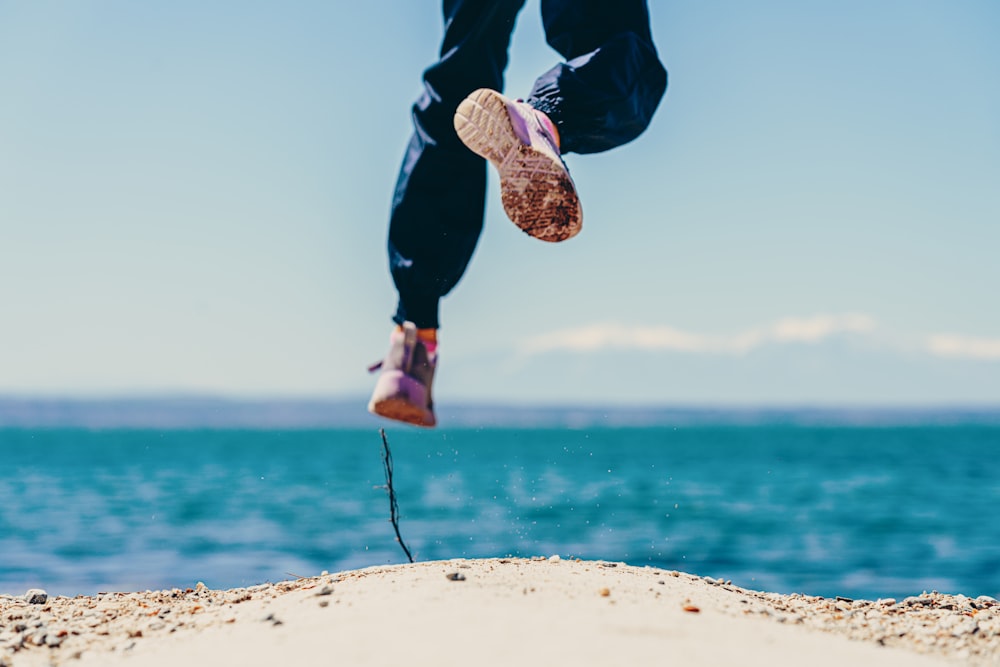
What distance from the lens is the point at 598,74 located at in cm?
343

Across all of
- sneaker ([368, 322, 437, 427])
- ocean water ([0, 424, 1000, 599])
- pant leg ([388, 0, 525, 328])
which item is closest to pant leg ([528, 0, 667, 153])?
pant leg ([388, 0, 525, 328])

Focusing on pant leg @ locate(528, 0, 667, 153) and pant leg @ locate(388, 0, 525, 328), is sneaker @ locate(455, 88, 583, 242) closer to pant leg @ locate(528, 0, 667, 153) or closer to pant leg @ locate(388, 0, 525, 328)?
pant leg @ locate(528, 0, 667, 153)

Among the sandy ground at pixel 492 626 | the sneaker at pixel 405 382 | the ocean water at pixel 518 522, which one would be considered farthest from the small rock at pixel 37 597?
the sneaker at pixel 405 382

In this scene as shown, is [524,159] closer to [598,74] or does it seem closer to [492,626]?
[598,74]

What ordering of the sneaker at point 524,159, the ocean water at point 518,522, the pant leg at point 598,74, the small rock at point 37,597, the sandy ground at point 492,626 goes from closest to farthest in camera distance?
the sandy ground at point 492,626 → the sneaker at point 524,159 → the pant leg at point 598,74 → the small rock at point 37,597 → the ocean water at point 518,522

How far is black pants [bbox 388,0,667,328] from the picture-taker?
3486 mm

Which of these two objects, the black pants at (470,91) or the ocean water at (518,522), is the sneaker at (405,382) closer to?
the black pants at (470,91)

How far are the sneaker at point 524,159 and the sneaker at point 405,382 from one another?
596 mm

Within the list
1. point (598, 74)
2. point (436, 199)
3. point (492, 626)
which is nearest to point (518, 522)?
point (436, 199)

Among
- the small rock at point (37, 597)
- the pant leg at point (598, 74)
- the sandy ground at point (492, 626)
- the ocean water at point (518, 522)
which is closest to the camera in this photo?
the sandy ground at point (492, 626)

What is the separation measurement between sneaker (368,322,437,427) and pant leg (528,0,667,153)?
901mm

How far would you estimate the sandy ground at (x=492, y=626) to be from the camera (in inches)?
110

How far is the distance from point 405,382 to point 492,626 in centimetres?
105

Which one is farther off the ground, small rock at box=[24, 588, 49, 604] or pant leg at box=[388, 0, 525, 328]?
pant leg at box=[388, 0, 525, 328]
